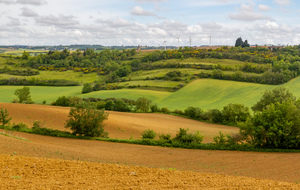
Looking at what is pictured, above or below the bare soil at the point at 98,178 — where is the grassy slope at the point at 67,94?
below

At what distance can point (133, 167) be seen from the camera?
22953 mm

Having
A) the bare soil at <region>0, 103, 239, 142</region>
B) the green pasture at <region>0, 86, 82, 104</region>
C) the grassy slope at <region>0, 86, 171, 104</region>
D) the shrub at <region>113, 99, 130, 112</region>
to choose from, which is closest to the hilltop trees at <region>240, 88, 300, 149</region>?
the bare soil at <region>0, 103, 239, 142</region>

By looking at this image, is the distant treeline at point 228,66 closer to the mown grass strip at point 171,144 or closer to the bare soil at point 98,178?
the mown grass strip at point 171,144

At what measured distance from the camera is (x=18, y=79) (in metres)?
139

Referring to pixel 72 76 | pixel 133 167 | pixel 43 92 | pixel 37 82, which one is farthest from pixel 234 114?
pixel 72 76

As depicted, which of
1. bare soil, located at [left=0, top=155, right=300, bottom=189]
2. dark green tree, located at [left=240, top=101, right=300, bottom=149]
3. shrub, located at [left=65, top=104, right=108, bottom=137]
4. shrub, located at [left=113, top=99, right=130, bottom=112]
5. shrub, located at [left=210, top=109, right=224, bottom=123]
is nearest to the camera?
bare soil, located at [left=0, top=155, right=300, bottom=189]

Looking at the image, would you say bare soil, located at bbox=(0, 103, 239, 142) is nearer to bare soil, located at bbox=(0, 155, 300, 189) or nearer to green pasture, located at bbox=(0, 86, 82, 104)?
bare soil, located at bbox=(0, 155, 300, 189)

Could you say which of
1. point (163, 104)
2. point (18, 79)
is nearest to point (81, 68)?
point (18, 79)

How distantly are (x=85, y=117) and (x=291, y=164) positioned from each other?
96.5 feet

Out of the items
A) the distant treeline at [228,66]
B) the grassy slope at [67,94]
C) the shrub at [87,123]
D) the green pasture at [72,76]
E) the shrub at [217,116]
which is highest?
the distant treeline at [228,66]

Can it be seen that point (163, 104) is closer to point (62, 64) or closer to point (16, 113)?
point (16, 113)

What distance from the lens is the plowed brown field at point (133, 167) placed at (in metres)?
18.1

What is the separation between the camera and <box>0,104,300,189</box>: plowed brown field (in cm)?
1811

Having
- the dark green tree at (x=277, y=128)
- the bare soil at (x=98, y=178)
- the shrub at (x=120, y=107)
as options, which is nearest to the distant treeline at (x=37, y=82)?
the shrub at (x=120, y=107)
